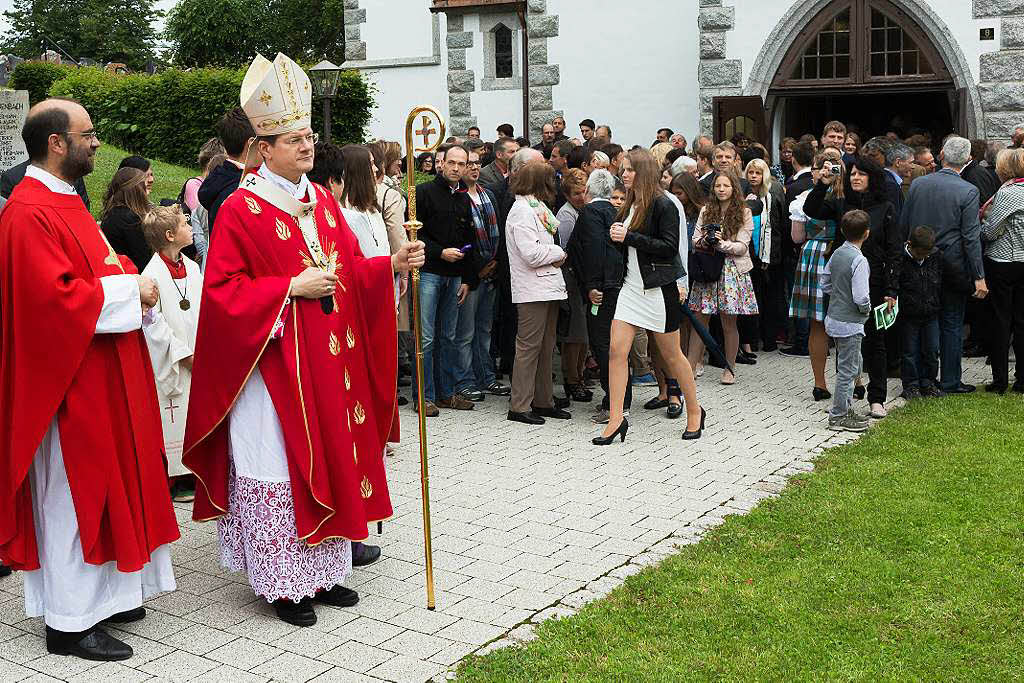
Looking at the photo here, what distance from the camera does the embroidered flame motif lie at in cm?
540

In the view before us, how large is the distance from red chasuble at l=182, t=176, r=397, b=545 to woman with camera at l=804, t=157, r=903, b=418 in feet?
16.8

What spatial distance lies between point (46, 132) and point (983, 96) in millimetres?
14729

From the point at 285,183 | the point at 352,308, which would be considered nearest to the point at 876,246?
the point at 352,308

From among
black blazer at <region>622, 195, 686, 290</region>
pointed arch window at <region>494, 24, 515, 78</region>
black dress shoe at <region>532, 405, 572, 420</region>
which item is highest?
pointed arch window at <region>494, 24, 515, 78</region>

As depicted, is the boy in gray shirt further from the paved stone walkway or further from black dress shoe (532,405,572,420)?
black dress shoe (532,405,572,420)

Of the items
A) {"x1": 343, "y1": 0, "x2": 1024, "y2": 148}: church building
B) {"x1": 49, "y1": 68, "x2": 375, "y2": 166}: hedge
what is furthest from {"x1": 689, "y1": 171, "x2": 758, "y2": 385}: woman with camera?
{"x1": 49, "y1": 68, "x2": 375, "y2": 166}: hedge

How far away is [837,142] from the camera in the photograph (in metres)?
12.5

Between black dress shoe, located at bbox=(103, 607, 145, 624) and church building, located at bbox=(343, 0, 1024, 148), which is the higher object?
church building, located at bbox=(343, 0, 1024, 148)

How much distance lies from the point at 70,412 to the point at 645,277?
436 centimetres

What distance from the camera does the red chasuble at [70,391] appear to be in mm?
4992

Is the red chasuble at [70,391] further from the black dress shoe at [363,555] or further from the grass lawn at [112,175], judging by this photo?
the grass lawn at [112,175]

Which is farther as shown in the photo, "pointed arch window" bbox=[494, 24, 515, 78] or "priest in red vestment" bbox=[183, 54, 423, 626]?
"pointed arch window" bbox=[494, 24, 515, 78]

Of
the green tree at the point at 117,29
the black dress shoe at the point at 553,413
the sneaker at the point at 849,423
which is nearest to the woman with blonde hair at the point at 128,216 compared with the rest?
the black dress shoe at the point at 553,413

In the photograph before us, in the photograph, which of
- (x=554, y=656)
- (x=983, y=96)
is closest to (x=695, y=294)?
(x=554, y=656)
